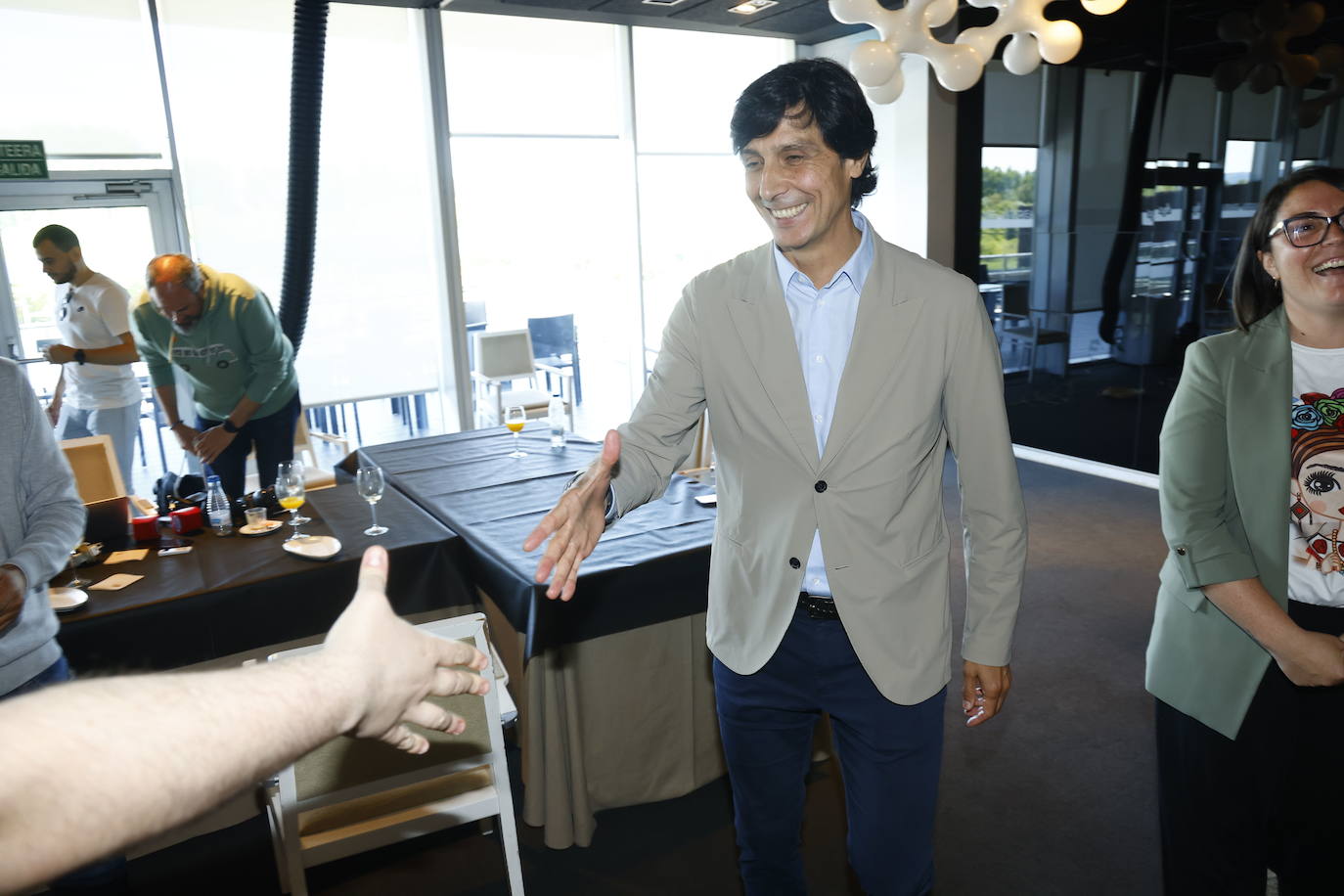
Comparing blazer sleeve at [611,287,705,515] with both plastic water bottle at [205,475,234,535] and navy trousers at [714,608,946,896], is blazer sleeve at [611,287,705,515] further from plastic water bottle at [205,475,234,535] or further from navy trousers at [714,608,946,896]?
plastic water bottle at [205,475,234,535]

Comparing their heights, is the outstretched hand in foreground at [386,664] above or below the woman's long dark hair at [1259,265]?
below

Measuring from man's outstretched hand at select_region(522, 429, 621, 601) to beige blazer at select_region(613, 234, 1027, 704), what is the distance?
8 centimetres

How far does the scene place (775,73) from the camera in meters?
1.39

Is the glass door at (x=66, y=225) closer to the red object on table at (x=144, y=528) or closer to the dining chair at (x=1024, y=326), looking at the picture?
the red object on table at (x=144, y=528)

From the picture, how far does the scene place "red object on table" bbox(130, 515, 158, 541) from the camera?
2.41m

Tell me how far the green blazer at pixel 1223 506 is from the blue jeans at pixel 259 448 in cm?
328

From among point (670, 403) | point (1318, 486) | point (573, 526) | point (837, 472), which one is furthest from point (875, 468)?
point (1318, 486)

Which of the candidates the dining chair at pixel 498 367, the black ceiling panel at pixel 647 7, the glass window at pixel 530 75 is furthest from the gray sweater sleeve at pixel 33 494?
the black ceiling panel at pixel 647 7

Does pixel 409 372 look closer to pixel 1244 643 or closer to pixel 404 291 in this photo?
pixel 404 291

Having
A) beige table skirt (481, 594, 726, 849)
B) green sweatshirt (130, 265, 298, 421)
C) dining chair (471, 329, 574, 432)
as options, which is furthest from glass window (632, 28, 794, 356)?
beige table skirt (481, 594, 726, 849)

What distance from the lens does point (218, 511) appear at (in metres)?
2.51

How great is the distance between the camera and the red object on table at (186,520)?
98.0 inches

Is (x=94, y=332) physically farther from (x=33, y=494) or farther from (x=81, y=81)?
(x=33, y=494)

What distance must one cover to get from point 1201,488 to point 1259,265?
44 cm
